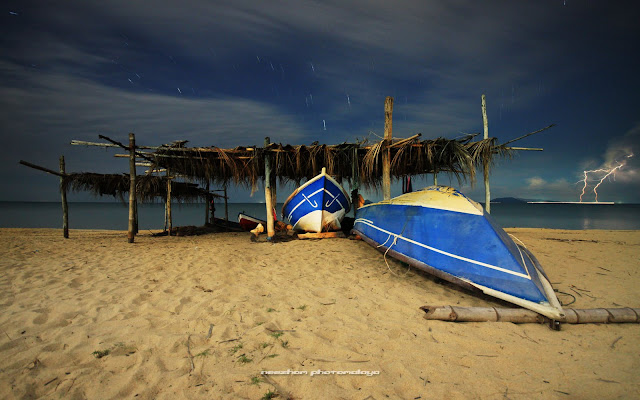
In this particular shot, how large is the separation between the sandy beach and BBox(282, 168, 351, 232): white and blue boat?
3314mm

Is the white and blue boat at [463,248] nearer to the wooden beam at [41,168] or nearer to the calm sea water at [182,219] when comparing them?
the wooden beam at [41,168]

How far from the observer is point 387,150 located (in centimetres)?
807

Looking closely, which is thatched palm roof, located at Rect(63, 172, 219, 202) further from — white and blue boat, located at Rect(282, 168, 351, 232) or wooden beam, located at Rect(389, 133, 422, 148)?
wooden beam, located at Rect(389, 133, 422, 148)

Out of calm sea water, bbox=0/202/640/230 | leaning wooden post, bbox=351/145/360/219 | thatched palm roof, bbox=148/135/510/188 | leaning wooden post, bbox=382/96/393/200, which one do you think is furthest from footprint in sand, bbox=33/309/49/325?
calm sea water, bbox=0/202/640/230

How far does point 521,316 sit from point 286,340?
115 inches

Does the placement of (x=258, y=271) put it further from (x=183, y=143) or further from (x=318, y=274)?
(x=183, y=143)

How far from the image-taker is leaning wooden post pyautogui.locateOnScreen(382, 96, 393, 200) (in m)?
8.02

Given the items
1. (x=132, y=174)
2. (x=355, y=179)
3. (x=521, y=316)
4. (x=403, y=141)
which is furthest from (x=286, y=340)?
(x=132, y=174)

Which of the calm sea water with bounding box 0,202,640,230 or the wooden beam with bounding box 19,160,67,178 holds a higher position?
the wooden beam with bounding box 19,160,67,178

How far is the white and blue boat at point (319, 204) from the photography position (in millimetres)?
8070

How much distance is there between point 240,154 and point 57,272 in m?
5.25

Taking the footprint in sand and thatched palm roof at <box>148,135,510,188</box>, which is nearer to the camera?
the footprint in sand

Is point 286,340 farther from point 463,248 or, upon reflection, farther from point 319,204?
point 319,204

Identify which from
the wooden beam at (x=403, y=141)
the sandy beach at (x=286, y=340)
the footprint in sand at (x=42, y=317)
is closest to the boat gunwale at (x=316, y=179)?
the wooden beam at (x=403, y=141)
